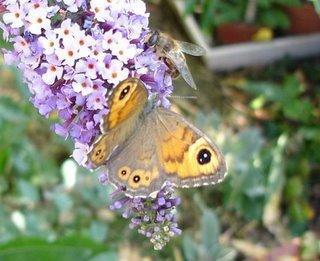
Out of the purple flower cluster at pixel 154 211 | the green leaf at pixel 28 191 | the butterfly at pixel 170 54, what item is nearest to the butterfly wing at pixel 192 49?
the butterfly at pixel 170 54

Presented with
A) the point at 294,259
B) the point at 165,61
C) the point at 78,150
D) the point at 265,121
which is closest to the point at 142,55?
the point at 165,61

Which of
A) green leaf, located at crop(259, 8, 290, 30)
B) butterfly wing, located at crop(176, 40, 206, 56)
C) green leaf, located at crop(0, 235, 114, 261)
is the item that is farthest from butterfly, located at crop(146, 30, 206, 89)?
green leaf, located at crop(259, 8, 290, 30)

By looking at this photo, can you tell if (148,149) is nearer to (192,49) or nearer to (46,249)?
(192,49)

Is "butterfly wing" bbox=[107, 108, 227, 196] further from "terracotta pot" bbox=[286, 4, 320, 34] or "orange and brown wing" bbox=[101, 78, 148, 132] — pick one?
"terracotta pot" bbox=[286, 4, 320, 34]

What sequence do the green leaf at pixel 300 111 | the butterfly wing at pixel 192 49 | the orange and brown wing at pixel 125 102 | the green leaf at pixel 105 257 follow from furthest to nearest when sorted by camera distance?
the green leaf at pixel 300 111 < the green leaf at pixel 105 257 < the butterfly wing at pixel 192 49 < the orange and brown wing at pixel 125 102

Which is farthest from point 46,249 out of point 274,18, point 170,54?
point 274,18

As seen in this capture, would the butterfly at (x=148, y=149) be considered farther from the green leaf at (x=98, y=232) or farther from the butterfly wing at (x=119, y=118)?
the green leaf at (x=98, y=232)

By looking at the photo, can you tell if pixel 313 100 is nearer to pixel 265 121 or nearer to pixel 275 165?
pixel 265 121
